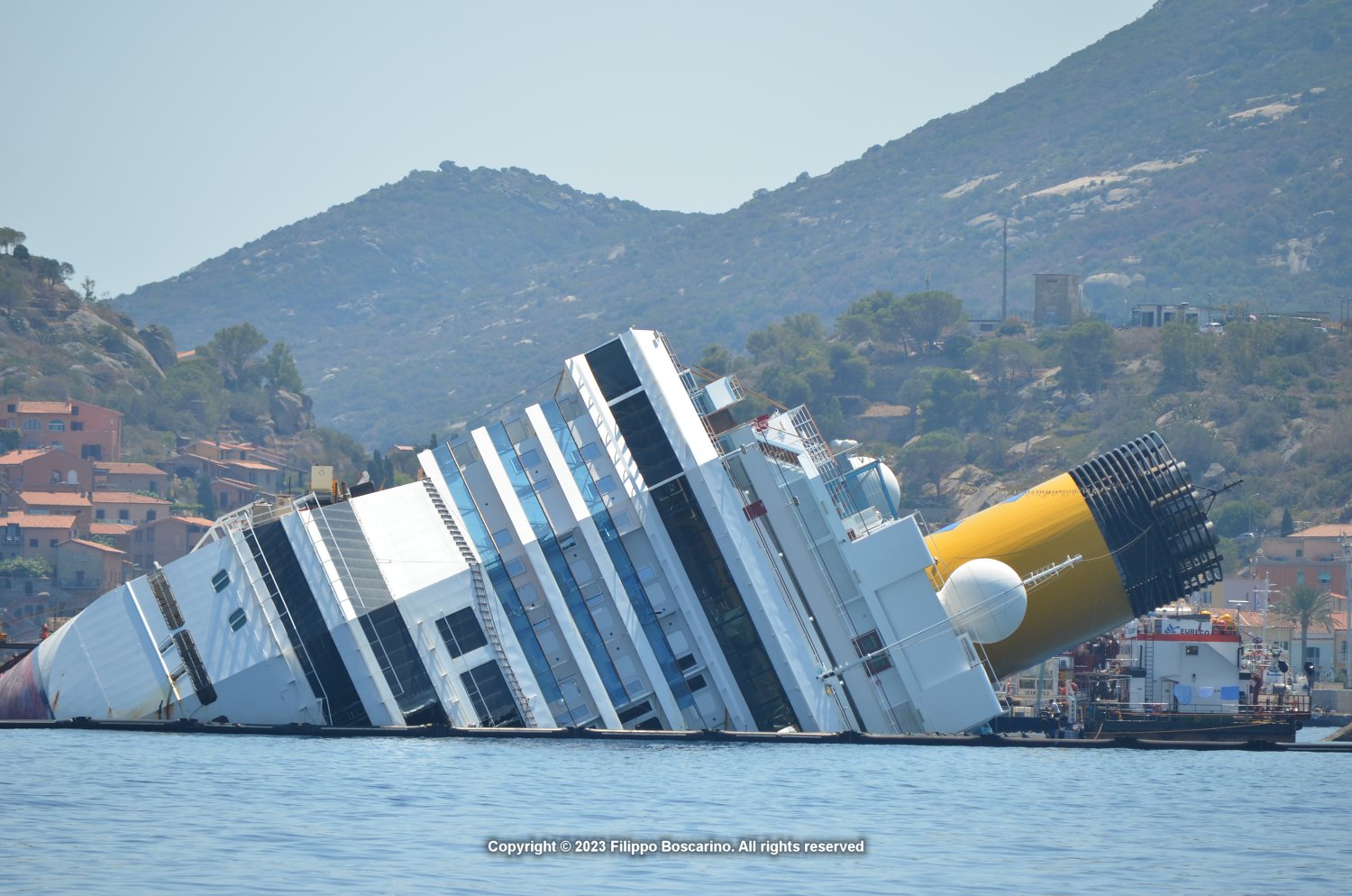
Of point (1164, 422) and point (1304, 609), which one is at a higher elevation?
point (1164, 422)

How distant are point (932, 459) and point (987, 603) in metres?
125

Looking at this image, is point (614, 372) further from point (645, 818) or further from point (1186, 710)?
point (1186, 710)

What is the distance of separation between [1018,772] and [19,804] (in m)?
23.0

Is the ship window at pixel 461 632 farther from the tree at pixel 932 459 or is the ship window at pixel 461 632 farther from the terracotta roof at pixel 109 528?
the tree at pixel 932 459

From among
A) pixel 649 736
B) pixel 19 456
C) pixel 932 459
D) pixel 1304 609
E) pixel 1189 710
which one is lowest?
pixel 1304 609

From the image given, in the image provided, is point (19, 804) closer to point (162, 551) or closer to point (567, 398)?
point (567, 398)

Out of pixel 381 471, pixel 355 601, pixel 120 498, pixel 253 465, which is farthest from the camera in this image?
pixel 253 465

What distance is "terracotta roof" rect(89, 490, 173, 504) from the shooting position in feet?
549

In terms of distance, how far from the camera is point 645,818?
4041 centimetres

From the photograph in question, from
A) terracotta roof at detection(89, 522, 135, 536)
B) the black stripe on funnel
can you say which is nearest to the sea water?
the black stripe on funnel

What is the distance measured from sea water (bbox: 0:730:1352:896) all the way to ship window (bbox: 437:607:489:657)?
2798 mm

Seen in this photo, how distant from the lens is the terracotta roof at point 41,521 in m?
156

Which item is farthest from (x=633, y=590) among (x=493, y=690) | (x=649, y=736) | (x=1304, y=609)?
(x=1304, y=609)

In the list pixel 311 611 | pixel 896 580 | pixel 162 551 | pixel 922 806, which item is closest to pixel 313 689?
pixel 311 611
